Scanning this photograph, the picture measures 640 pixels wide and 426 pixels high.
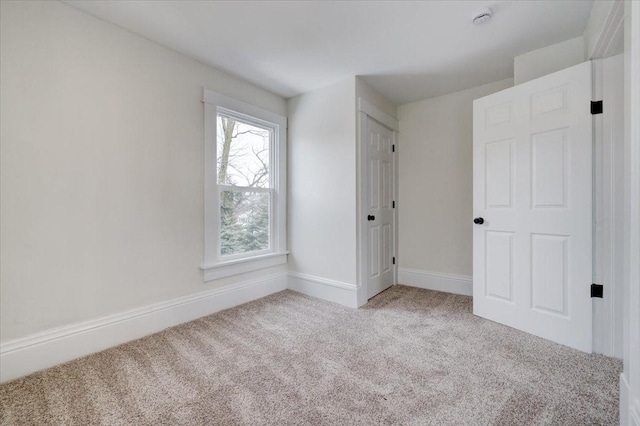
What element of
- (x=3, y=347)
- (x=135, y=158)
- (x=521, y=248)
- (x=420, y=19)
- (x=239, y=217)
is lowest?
(x=3, y=347)

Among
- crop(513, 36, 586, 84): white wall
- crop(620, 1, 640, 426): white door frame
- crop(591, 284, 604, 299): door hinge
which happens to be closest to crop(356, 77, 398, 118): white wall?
crop(513, 36, 586, 84): white wall

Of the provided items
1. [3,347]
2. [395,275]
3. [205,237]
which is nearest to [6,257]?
[3,347]

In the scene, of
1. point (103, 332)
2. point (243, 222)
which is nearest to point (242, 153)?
point (243, 222)

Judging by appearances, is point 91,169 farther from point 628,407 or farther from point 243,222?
point 628,407

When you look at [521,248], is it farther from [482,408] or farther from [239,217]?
[239,217]

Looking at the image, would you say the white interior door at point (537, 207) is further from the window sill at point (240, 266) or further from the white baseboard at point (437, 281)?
the window sill at point (240, 266)

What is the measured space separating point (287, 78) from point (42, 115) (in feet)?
6.55

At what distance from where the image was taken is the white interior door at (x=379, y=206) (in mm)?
3072

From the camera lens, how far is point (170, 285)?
93.1 inches

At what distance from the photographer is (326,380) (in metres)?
1.61

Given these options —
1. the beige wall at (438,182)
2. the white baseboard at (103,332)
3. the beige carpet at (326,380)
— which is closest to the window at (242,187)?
the white baseboard at (103,332)

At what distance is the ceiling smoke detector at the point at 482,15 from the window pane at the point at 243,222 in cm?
246

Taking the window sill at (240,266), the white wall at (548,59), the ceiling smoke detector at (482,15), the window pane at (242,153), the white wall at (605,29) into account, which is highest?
A: the ceiling smoke detector at (482,15)

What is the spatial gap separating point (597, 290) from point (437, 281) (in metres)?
1.59
